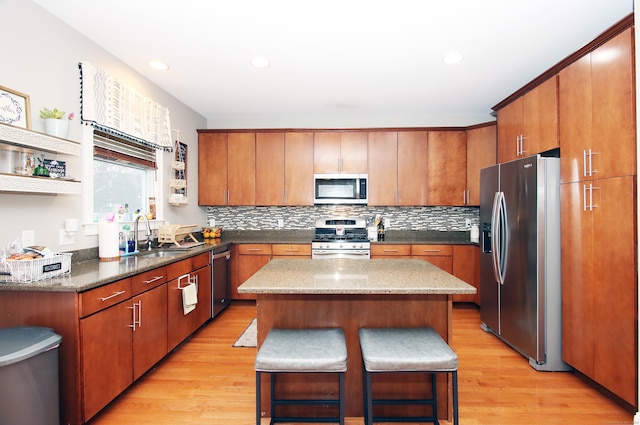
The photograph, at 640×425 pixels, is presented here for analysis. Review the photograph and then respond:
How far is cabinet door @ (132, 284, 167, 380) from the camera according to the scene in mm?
2166

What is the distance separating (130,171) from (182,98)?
111 centimetres

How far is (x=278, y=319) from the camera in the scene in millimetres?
1845

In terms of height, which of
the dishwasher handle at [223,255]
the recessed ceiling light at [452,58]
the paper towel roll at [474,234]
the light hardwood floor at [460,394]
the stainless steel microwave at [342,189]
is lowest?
the light hardwood floor at [460,394]

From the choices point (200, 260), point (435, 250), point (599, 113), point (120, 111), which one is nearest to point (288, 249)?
point (200, 260)

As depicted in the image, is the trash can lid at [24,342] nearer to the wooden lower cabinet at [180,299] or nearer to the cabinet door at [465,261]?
the wooden lower cabinet at [180,299]

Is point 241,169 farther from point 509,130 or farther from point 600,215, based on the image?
point 600,215

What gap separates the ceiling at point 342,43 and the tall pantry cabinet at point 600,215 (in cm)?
41

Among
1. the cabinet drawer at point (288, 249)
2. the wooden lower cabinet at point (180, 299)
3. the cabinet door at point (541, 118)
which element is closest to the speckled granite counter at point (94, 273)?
the wooden lower cabinet at point (180, 299)

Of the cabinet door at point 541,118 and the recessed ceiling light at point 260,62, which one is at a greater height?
the recessed ceiling light at point 260,62

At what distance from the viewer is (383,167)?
4.23 metres

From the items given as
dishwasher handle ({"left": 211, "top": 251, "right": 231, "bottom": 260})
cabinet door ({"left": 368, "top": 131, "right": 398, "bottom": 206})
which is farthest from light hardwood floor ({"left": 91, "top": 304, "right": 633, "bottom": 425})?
cabinet door ({"left": 368, "top": 131, "right": 398, "bottom": 206})

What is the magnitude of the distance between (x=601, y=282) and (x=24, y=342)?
3.22 metres

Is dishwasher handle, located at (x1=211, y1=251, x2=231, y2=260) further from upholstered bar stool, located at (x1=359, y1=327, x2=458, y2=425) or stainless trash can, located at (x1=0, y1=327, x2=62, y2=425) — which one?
upholstered bar stool, located at (x1=359, y1=327, x2=458, y2=425)

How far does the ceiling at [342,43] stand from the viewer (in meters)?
2.07
